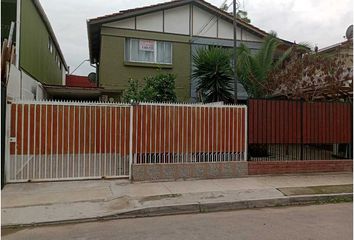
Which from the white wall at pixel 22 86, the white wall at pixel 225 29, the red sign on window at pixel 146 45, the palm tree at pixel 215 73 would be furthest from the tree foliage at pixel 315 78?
the white wall at pixel 22 86

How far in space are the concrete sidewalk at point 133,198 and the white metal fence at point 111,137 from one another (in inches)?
17.1

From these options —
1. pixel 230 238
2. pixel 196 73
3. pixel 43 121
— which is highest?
pixel 196 73

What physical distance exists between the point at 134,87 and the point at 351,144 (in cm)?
789

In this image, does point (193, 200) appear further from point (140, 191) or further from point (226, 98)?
point (226, 98)

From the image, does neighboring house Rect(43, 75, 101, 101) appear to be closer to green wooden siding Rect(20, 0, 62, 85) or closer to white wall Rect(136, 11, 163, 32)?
green wooden siding Rect(20, 0, 62, 85)

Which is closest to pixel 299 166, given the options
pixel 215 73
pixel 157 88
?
pixel 215 73

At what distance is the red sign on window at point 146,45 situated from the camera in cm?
1636

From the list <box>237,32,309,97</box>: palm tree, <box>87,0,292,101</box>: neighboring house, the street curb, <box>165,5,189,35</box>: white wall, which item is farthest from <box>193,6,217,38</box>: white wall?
the street curb

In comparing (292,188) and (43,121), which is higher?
(43,121)

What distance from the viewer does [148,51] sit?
16469 millimetres

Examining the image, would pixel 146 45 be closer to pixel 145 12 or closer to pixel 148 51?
pixel 148 51

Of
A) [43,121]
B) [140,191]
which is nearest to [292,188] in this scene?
[140,191]

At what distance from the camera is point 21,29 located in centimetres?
1209

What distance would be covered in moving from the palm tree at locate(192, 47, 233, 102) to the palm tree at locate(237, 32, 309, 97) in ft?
1.69
